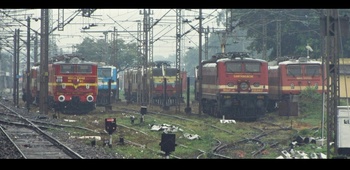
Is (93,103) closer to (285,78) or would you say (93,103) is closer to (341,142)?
(285,78)

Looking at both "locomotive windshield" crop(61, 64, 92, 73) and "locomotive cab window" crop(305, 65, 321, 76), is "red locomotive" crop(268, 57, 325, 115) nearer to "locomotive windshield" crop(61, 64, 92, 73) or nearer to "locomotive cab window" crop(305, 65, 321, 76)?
"locomotive cab window" crop(305, 65, 321, 76)

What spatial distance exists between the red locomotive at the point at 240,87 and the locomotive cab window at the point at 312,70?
4.52m

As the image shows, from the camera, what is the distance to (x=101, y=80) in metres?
52.1

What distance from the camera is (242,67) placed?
1404 inches

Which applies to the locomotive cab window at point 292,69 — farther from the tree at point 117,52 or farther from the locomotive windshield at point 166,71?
the tree at point 117,52

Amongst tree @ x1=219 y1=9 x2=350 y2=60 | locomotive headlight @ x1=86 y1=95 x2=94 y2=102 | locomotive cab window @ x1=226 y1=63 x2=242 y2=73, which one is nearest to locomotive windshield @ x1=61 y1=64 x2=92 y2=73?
locomotive headlight @ x1=86 y1=95 x2=94 y2=102

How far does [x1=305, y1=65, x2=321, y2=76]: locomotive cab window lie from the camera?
39406 millimetres

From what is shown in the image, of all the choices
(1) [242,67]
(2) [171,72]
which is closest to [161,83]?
(2) [171,72]

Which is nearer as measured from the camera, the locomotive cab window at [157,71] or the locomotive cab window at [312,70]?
the locomotive cab window at [312,70]

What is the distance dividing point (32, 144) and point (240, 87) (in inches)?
551

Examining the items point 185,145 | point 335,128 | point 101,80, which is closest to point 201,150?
point 185,145

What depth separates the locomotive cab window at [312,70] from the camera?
129 ft

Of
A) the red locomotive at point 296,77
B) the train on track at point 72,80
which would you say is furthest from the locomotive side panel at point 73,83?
the red locomotive at point 296,77

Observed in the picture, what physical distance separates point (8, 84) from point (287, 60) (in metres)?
82.6
